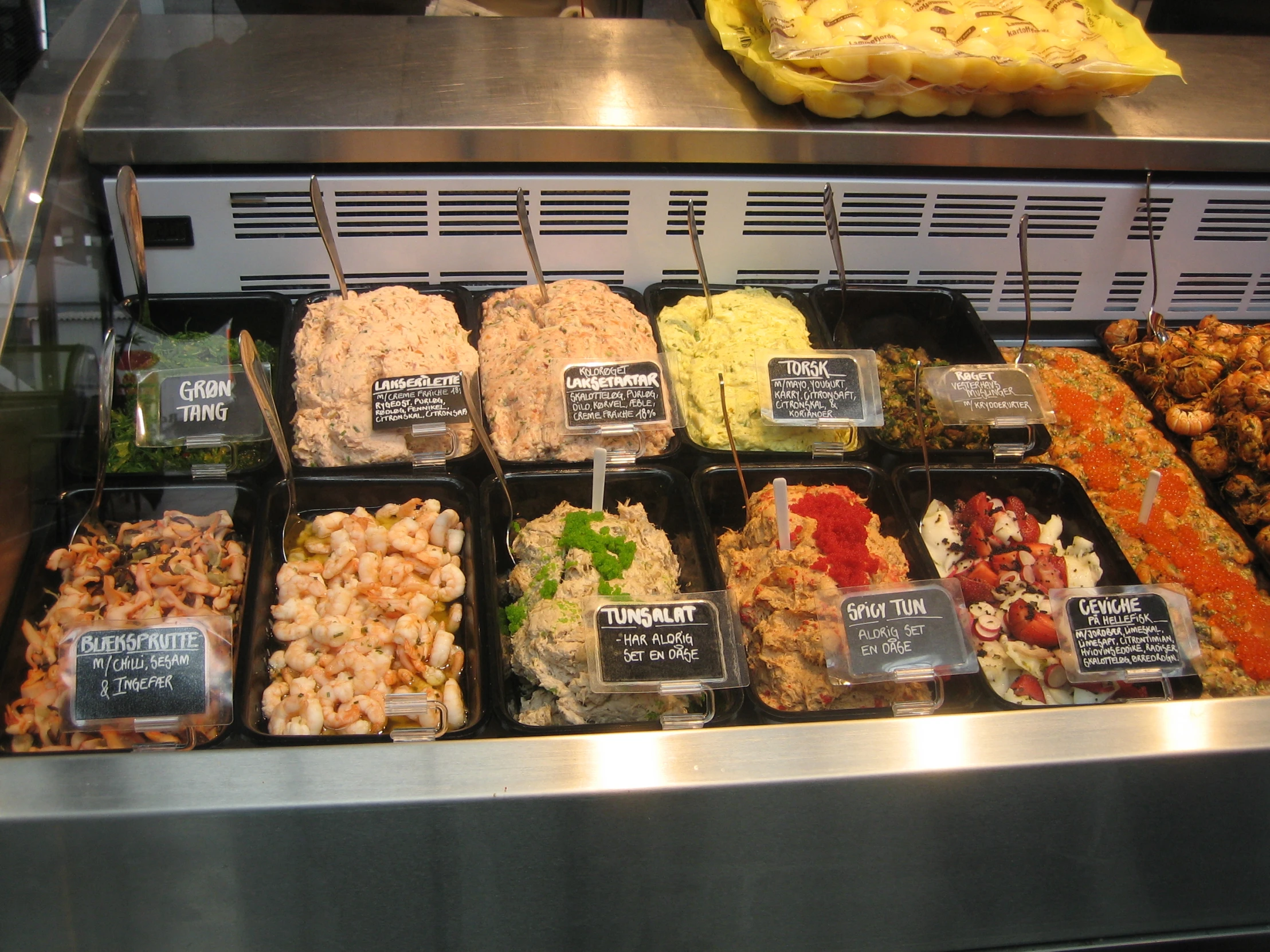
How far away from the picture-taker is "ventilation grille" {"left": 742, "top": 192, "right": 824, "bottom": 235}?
2.23m

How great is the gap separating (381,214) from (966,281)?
1.44 metres

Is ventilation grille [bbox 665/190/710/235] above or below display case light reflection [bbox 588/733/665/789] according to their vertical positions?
above

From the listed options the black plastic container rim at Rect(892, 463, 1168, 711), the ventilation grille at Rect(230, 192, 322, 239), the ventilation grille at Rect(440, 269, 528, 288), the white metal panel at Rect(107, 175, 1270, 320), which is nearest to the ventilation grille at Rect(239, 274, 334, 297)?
the white metal panel at Rect(107, 175, 1270, 320)

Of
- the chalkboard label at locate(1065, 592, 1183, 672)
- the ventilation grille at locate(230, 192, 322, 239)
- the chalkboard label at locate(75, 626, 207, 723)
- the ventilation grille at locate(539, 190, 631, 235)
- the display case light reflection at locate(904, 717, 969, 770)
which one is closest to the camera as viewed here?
the display case light reflection at locate(904, 717, 969, 770)

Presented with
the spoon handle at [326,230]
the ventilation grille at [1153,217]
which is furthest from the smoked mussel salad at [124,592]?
the ventilation grille at [1153,217]

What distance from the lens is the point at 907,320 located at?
2.51 m

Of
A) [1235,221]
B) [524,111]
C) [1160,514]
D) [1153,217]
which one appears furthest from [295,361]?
[1235,221]

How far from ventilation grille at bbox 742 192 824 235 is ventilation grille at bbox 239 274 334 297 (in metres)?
1.00

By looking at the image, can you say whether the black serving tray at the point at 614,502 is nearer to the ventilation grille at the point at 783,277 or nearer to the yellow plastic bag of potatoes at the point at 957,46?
the ventilation grille at the point at 783,277

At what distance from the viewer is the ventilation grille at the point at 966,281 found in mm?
2445

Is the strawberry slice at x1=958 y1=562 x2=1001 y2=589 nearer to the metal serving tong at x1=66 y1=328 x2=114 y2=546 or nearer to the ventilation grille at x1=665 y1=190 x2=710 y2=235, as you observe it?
the ventilation grille at x1=665 y1=190 x2=710 y2=235

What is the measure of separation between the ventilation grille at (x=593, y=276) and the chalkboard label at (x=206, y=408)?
75 centimetres

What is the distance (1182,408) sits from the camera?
2.31 m

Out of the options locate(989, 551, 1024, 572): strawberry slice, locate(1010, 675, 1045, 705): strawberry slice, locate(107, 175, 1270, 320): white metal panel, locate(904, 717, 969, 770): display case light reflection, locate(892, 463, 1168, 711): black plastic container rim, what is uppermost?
locate(107, 175, 1270, 320): white metal panel
